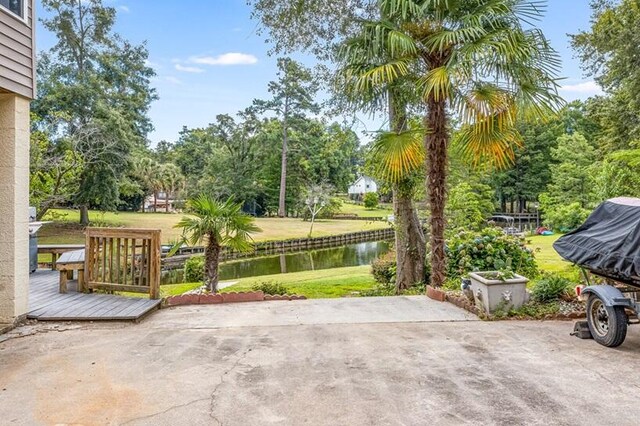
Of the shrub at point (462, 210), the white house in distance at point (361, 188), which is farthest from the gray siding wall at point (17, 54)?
the white house in distance at point (361, 188)

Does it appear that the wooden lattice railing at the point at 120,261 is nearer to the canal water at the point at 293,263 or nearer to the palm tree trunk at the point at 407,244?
the palm tree trunk at the point at 407,244

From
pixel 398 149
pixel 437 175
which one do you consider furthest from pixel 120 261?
pixel 437 175

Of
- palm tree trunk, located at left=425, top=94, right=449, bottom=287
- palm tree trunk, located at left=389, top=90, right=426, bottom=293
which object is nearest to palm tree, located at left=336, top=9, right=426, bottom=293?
palm tree trunk, located at left=425, top=94, right=449, bottom=287

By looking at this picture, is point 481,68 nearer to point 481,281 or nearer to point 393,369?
point 481,281

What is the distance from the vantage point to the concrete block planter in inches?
194

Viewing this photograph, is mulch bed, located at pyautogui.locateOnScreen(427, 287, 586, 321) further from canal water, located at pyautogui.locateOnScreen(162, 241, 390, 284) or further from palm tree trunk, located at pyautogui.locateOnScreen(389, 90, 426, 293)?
canal water, located at pyautogui.locateOnScreen(162, 241, 390, 284)

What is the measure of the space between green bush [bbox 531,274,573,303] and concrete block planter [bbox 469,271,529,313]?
0.28 metres

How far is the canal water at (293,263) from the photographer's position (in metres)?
17.1

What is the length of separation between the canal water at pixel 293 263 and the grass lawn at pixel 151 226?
2049 millimetres

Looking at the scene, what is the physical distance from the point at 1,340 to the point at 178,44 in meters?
17.4

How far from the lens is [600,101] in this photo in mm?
14688

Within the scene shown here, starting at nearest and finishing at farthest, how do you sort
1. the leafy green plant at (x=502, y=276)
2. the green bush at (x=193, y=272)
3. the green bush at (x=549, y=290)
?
the leafy green plant at (x=502, y=276) → the green bush at (x=549, y=290) → the green bush at (x=193, y=272)

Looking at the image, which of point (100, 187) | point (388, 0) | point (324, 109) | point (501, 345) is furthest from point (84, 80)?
point (501, 345)

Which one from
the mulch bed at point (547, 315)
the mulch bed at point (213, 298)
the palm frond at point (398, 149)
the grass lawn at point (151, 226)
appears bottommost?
the grass lawn at point (151, 226)
